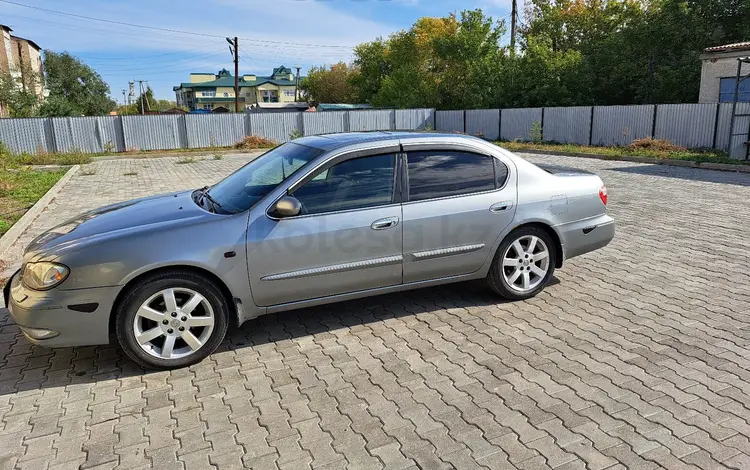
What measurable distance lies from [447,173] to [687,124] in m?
20.8

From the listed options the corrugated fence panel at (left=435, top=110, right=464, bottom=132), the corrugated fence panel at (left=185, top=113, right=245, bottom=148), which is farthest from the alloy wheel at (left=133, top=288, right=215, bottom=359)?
the corrugated fence panel at (left=435, top=110, right=464, bottom=132)

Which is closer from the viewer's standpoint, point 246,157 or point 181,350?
point 181,350

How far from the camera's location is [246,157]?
23.4 m

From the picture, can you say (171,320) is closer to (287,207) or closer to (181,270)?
(181,270)

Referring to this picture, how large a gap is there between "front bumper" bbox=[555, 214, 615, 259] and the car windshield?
8.29 feet

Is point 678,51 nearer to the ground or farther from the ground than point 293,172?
farther from the ground

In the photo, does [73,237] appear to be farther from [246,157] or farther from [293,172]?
[246,157]

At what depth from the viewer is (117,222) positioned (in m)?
4.03

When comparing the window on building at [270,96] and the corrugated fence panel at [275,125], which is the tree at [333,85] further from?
the corrugated fence panel at [275,125]

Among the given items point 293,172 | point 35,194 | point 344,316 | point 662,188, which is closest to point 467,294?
point 344,316

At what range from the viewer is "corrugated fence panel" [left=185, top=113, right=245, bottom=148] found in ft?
95.2

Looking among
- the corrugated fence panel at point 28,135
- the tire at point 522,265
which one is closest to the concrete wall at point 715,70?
the tire at point 522,265

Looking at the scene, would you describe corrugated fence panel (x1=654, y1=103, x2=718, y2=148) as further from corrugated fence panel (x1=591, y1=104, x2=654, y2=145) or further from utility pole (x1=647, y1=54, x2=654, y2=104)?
utility pole (x1=647, y1=54, x2=654, y2=104)

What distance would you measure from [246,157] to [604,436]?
72.5 feet
